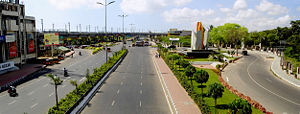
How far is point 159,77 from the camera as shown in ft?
126

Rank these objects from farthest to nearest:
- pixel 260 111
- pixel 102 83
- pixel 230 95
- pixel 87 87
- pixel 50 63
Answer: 1. pixel 50 63
2. pixel 102 83
3. pixel 87 87
4. pixel 230 95
5. pixel 260 111

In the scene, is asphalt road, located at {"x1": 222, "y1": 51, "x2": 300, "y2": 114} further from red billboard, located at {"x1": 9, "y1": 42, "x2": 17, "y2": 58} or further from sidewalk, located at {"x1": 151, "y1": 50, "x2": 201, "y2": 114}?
red billboard, located at {"x1": 9, "y1": 42, "x2": 17, "y2": 58}

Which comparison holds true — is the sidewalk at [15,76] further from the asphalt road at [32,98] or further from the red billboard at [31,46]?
the red billboard at [31,46]

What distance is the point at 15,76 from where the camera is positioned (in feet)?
122

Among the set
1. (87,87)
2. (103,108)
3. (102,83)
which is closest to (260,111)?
(103,108)

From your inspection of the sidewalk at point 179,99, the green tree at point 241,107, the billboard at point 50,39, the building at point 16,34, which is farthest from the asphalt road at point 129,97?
the billboard at point 50,39

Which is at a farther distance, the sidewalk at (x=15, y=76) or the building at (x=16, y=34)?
the building at (x=16, y=34)

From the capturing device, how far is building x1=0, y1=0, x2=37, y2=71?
40688mm

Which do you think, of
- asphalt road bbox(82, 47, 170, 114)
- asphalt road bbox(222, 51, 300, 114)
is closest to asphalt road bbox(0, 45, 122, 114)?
asphalt road bbox(82, 47, 170, 114)

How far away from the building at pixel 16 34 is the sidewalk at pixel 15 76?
2464 millimetres

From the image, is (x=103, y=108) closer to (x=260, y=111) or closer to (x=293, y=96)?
(x=260, y=111)

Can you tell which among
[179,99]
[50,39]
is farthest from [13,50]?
[179,99]

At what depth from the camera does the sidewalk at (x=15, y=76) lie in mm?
32094

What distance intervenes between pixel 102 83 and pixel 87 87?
6.05 meters
